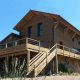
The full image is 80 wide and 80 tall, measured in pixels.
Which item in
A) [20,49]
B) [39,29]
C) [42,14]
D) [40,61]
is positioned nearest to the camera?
[40,61]

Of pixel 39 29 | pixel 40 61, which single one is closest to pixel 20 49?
pixel 40 61

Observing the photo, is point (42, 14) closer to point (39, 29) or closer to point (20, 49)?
point (39, 29)

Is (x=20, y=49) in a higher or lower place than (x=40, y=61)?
higher

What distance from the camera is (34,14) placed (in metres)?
32.7

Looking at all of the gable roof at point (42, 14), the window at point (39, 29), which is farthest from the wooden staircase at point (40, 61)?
the window at point (39, 29)

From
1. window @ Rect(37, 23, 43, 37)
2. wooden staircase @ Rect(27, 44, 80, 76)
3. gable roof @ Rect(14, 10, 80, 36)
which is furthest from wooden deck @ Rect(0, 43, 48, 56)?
window @ Rect(37, 23, 43, 37)

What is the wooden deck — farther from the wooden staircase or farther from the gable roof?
the gable roof

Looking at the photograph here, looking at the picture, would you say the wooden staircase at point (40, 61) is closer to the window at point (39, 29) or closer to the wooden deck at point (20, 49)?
the wooden deck at point (20, 49)

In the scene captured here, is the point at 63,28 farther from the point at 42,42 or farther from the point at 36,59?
the point at 36,59

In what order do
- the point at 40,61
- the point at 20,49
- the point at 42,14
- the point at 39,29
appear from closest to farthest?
the point at 40,61 → the point at 20,49 → the point at 42,14 → the point at 39,29

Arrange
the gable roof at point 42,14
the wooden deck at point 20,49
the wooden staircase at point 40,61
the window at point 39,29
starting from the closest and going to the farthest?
1. the wooden staircase at point 40,61
2. the wooden deck at point 20,49
3. the gable roof at point 42,14
4. the window at point 39,29

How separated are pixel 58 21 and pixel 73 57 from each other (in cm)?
464

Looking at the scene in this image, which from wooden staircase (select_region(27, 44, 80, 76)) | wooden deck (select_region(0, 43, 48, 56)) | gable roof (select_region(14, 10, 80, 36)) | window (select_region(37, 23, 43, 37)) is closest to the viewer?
wooden staircase (select_region(27, 44, 80, 76))

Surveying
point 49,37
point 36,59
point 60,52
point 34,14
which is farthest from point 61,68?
point 34,14
